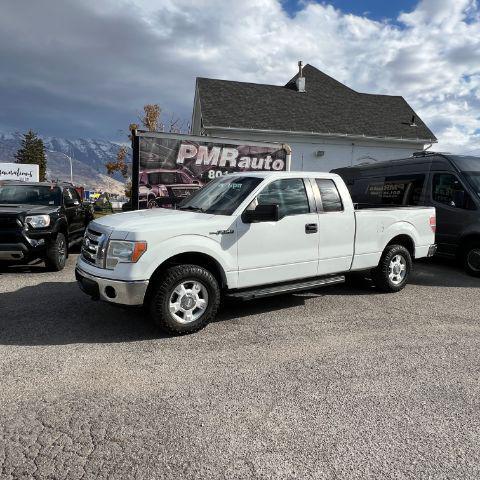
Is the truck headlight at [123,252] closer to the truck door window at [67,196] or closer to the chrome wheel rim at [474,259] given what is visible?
the truck door window at [67,196]

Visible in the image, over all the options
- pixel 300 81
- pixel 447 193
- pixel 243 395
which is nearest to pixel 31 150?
pixel 300 81

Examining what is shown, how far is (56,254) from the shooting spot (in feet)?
25.6

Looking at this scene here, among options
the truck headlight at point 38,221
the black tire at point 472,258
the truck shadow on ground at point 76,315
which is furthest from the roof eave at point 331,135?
the truck shadow on ground at point 76,315

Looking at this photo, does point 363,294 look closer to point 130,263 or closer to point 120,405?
point 130,263

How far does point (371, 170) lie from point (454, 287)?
4.54 m

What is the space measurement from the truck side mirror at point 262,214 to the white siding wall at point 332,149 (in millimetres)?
15284

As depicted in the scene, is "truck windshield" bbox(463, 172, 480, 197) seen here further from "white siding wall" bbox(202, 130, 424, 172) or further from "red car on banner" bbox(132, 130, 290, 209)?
"white siding wall" bbox(202, 130, 424, 172)

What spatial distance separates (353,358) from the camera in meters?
4.09

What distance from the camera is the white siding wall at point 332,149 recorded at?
20391 millimetres

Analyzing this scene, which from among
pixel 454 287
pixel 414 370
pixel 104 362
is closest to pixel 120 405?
pixel 104 362

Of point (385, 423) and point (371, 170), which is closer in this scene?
point (385, 423)

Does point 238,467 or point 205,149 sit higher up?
point 205,149

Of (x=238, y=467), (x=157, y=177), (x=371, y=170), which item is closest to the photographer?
(x=238, y=467)

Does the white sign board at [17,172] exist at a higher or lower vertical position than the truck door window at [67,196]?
higher
